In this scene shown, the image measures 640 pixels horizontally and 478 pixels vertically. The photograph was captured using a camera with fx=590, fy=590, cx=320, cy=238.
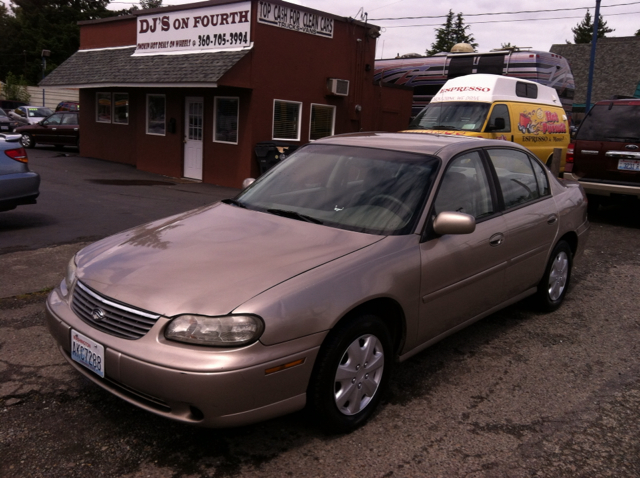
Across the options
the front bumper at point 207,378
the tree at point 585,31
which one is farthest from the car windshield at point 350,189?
the tree at point 585,31

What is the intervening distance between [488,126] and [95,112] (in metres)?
13.8

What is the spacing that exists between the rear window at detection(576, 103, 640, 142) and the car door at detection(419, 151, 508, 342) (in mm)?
6244

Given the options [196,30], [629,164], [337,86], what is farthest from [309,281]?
[196,30]

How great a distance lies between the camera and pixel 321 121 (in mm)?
16297

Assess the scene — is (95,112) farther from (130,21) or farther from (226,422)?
(226,422)

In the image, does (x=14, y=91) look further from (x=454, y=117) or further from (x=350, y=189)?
(x=350, y=189)

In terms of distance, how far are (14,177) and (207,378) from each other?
6.66 meters

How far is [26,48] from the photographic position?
6072 centimetres

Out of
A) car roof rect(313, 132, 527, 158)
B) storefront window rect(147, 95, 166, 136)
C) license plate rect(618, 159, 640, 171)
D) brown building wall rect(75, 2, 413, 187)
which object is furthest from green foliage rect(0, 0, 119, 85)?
car roof rect(313, 132, 527, 158)

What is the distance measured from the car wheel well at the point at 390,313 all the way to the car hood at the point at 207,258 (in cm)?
32

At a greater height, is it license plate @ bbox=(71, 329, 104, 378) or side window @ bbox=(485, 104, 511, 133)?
side window @ bbox=(485, 104, 511, 133)

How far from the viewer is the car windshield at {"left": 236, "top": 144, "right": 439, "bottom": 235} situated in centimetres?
377

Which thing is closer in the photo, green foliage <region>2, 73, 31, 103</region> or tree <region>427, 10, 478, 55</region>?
green foliage <region>2, 73, 31, 103</region>

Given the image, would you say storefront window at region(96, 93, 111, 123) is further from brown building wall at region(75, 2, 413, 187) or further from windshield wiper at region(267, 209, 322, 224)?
windshield wiper at region(267, 209, 322, 224)
